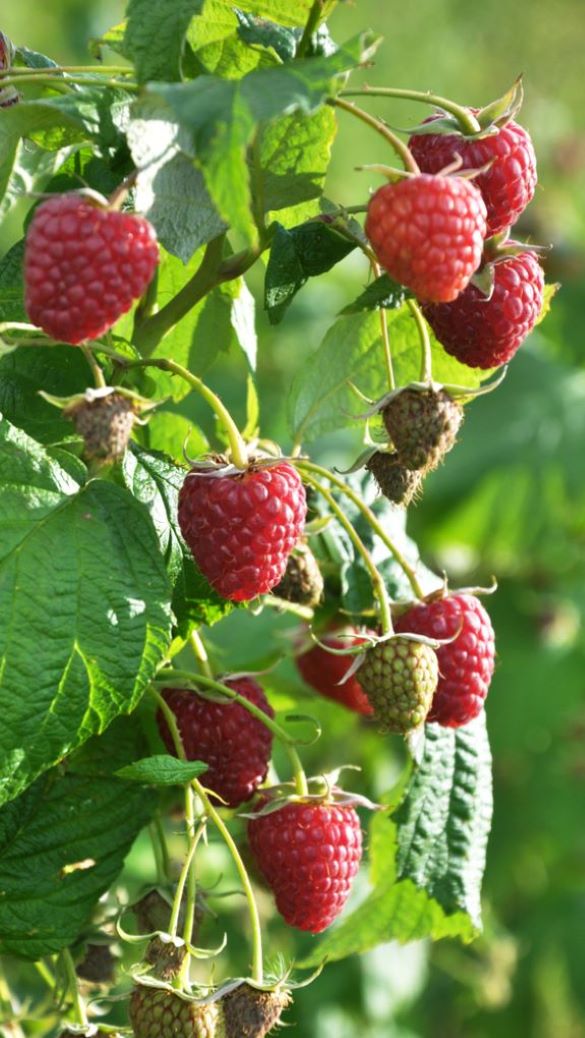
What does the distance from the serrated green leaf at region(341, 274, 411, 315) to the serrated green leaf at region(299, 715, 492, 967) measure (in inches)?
16.5

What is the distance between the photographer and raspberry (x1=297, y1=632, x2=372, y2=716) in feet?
4.54

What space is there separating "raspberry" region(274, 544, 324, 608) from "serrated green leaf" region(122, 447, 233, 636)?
12 cm

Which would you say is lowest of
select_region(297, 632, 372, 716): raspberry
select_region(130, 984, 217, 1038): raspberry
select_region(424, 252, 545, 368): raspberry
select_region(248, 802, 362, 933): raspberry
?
select_region(297, 632, 372, 716): raspberry

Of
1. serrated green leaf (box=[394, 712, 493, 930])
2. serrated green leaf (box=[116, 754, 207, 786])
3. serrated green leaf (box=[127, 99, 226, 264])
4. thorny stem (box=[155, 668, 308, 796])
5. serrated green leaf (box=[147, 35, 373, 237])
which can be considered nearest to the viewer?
serrated green leaf (box=[147, 35, 373, 237])

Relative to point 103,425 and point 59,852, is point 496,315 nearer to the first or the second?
point 103,425

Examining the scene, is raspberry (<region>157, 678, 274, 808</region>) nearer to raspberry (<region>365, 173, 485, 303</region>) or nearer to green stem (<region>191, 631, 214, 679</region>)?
green stem (<region>191, 631, 214, 679</region>)

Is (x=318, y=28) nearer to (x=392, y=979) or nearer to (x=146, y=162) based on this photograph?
(x=146, y=162)

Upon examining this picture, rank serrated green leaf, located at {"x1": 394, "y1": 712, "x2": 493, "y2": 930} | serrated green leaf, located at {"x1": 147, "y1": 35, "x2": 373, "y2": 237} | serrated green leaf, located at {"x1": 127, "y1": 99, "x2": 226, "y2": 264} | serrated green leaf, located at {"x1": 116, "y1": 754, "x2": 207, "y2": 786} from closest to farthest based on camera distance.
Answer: serrated green leaf, located at {"x1": 147, "y1": 35, "x2": 373, "y2": 237}
serrated green leaf, located at {"x1": 127, "y1": 99, "x2": 226, "y2": 264}
serrated green leaf, located at {"x1": 116, "y1": 754, "x2": 207, "y2": 786}
serrated green leaf, located at {"x1": 394, "y1": 712, "x2": 493, "y2": 930}

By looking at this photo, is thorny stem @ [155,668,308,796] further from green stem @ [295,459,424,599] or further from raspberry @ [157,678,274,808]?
green stem @ [295,459,424,599]

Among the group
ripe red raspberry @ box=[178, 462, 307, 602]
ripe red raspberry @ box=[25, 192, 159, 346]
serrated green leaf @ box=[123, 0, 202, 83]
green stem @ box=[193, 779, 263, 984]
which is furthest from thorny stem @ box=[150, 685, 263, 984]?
serrated green leaf @ box=[123, 0, 202, 83]

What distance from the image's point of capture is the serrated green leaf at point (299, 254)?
1029 mm

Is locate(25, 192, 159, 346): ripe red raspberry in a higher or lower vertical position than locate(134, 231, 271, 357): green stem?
higher

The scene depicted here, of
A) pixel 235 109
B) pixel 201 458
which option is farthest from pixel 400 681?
pixel 235 109

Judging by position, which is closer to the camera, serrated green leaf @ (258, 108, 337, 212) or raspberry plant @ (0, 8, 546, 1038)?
raspberry plant @ (0, 8, 546, 1038)
